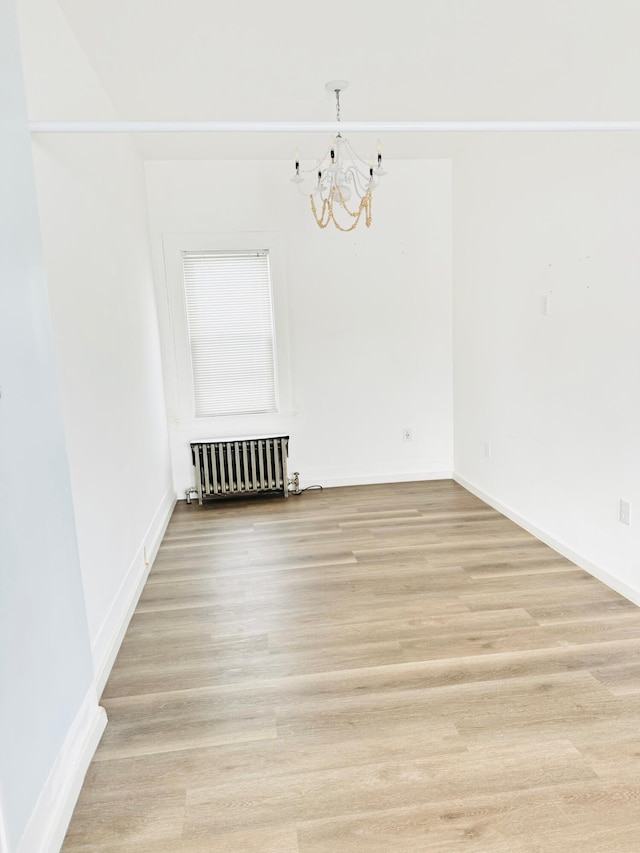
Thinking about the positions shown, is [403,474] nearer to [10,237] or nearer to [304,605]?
[304,605]

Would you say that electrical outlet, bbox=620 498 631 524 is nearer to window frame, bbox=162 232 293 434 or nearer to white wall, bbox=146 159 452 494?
white wall, bbox=146 159 452 494

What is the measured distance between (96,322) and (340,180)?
5.24 ft

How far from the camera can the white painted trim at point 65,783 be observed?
134 cm

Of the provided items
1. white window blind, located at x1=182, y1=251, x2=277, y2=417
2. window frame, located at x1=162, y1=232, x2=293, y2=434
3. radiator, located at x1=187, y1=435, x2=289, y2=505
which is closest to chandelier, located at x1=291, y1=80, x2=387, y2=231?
window frame, located at x1=162, y1=232, x2=293, y2=434

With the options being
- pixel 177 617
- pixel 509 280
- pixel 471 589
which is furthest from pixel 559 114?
pixel 177 617

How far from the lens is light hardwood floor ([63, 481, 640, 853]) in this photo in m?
1.47

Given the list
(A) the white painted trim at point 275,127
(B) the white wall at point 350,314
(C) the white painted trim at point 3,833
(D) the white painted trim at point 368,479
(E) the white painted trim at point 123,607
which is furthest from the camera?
(D) the white painted trim at point 368,479

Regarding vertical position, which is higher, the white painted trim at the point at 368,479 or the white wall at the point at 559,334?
the white wall at the point at 559,334

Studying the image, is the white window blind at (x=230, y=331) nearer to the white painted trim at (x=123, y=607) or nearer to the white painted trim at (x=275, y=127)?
the white painted trim at (x=123, y=607)

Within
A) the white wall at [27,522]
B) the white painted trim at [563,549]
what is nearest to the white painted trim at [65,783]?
the white wall at [27,522]

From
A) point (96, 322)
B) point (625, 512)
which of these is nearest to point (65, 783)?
point (96, 322)

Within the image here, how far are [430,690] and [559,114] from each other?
122 inches

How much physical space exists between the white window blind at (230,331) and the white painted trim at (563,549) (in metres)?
1.94

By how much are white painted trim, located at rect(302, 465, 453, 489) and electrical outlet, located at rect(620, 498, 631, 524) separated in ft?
7.41
